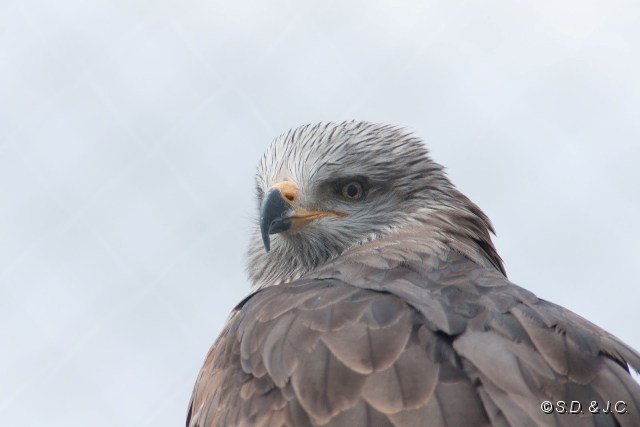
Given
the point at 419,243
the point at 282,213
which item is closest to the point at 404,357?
the point at 419,243

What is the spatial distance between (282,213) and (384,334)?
1337mm

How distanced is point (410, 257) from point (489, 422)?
55.1 inches

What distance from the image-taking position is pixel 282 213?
4766mm

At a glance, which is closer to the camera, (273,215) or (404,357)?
(404,357)

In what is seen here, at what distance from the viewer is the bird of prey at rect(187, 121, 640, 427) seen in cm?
330

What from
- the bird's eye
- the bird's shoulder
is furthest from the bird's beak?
the bird's shoulder

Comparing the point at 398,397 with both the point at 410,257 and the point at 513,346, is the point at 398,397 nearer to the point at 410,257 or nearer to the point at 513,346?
the point at 513,346

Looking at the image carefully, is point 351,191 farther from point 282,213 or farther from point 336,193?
point 282,213

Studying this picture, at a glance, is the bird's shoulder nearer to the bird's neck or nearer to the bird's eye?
the bird's neck

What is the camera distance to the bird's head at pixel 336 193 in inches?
191

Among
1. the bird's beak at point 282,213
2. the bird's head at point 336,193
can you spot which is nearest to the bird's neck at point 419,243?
the bird's head at point 336,193

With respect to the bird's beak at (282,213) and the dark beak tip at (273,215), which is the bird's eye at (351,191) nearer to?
the bird's beak at (282,213)

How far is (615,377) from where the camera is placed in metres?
3.54

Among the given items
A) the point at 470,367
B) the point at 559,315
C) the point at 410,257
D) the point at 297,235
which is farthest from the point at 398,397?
the point at 297,235
